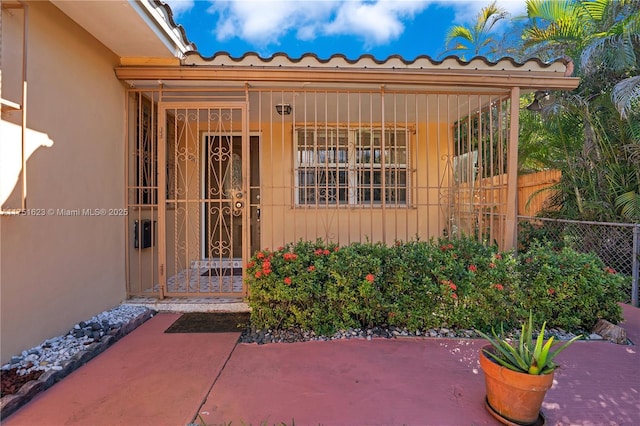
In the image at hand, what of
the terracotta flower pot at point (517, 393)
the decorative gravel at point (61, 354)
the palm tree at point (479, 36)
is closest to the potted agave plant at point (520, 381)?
the terracotta flower pot at point (517, 393)

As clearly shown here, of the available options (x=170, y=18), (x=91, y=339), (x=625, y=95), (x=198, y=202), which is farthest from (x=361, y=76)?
(x=91, y=339)

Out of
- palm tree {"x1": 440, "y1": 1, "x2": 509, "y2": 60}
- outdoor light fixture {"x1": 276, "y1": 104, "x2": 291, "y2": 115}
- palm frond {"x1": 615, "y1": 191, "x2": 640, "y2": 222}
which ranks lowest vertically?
palm frond {"x1": 615, "y1": 191, "x2": 640, "y2": 222}

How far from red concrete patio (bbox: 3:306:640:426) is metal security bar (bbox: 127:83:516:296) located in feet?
4.42

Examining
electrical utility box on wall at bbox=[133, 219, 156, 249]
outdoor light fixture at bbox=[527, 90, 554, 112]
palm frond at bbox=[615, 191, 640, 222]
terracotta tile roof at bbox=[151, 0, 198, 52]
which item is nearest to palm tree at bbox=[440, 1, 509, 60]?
outdoor light fixture at bbox=[527, 90, 554, 112]

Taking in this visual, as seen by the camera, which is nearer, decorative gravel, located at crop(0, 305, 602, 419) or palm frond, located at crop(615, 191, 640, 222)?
decorative gravel, located at crop(0, 305, 602, 419)

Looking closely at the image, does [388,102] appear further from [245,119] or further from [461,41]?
[461,41]

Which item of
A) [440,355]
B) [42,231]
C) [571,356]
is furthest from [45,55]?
[571,356]

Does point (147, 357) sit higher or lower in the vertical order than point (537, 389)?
lower

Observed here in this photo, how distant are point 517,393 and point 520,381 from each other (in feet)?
0.28

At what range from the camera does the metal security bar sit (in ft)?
13.2

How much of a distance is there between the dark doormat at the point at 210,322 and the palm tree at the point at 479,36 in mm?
10104

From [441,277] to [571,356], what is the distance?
1.24 m

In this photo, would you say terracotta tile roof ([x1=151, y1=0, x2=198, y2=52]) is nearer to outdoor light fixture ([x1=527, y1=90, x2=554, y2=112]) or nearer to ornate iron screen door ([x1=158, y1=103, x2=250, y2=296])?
ornate iron screen door ([x1=158, y1=103, x2=250, y2=296])

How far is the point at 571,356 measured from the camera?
110 inches
